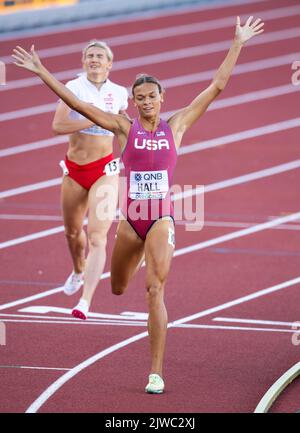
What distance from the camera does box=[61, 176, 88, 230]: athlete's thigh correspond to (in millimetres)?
10516

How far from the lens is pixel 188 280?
1191 cm

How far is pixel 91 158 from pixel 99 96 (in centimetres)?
54

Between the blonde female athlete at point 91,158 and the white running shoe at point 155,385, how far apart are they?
5.21 ft

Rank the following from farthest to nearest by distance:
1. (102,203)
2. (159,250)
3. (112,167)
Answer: (112,167) → (102,203) → (159,250)

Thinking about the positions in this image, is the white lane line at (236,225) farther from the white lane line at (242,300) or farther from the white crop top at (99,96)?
the white crop top at (99,96)

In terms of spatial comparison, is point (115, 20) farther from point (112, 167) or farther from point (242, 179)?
point (112, 167)

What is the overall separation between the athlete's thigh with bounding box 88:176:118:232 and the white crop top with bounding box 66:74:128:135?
43 cm

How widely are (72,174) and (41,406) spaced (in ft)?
9.49

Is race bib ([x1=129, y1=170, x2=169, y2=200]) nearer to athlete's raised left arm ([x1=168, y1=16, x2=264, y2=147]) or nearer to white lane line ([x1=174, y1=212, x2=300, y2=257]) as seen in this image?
athlete's raised left arm ([x1=168, y1=16, x2=264, y2=147])

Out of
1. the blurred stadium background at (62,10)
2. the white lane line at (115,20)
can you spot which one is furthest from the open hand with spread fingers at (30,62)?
the blurred stadium background at (62,10)

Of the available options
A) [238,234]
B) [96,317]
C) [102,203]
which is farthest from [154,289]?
[238,234]

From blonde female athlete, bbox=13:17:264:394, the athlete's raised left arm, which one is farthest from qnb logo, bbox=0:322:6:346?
the athlete's raised left arm

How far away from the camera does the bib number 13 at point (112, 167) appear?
405 inches
